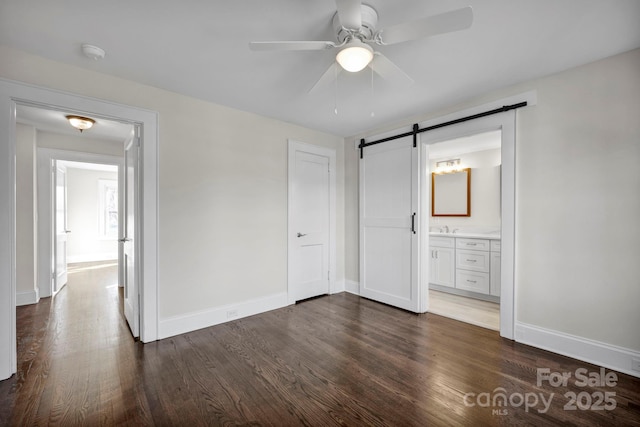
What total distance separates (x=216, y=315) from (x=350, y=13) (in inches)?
122

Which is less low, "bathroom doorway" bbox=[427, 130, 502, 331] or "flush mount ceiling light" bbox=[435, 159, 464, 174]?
"flush mount ceiling light" bbox=[435, 159, 464, 174]

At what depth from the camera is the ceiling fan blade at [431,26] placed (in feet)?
4.36

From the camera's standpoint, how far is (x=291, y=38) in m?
1.99

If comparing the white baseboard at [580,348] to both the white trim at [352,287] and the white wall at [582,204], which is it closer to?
the white wall at [582,204]

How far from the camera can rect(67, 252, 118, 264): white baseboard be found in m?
7.22

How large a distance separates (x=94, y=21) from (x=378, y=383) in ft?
10.5

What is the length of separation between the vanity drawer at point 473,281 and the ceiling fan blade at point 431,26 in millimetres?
3569

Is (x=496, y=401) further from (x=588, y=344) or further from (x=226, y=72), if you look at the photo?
(x=226, y=72)

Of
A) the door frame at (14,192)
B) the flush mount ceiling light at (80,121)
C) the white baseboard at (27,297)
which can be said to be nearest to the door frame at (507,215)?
the door frame at (14,192)

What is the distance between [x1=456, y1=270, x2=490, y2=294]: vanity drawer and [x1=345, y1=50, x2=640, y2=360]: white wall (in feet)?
4.28

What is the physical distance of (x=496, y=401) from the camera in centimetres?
185

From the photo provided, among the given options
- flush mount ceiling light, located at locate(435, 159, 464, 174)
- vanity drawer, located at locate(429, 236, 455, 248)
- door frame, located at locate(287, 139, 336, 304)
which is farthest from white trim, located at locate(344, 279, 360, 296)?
flush mount ceiling light, located at locate(435, 159, 464, 174)

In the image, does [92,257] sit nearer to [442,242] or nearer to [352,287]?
[352,287]

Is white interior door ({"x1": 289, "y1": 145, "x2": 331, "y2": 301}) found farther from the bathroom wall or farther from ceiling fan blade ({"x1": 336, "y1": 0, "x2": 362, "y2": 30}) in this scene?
the bathroom wall
